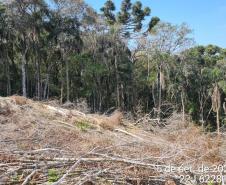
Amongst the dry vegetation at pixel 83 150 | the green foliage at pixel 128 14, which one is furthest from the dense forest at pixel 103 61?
the dry vegetation at pixel 83 150

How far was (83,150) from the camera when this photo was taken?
714 centimetres

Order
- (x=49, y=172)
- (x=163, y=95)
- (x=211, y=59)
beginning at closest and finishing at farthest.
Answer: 1. (x=49, y=172)
2. (x=163, y=95)
3. (x=211, y=59)

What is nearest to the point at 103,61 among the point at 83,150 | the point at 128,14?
the point at 128,14

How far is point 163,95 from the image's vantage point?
36.2 m

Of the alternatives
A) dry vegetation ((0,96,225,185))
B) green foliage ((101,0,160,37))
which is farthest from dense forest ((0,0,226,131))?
dry vegetation ((0,96,225,185))

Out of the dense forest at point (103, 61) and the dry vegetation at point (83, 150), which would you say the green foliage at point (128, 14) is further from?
the dry vegetation at point (83, 150)

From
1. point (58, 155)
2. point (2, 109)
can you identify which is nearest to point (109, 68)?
point (2, 109)

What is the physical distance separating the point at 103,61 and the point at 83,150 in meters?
25.7

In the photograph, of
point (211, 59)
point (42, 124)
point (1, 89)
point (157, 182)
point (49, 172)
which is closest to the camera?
point (49, 172)

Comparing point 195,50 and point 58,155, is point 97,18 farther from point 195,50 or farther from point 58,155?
point 58,155

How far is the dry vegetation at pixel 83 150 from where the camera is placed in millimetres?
4555

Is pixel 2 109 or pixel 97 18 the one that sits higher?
pixel 97 18

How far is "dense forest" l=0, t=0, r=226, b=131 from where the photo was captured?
2858 centimetres

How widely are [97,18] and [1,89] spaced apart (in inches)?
321
